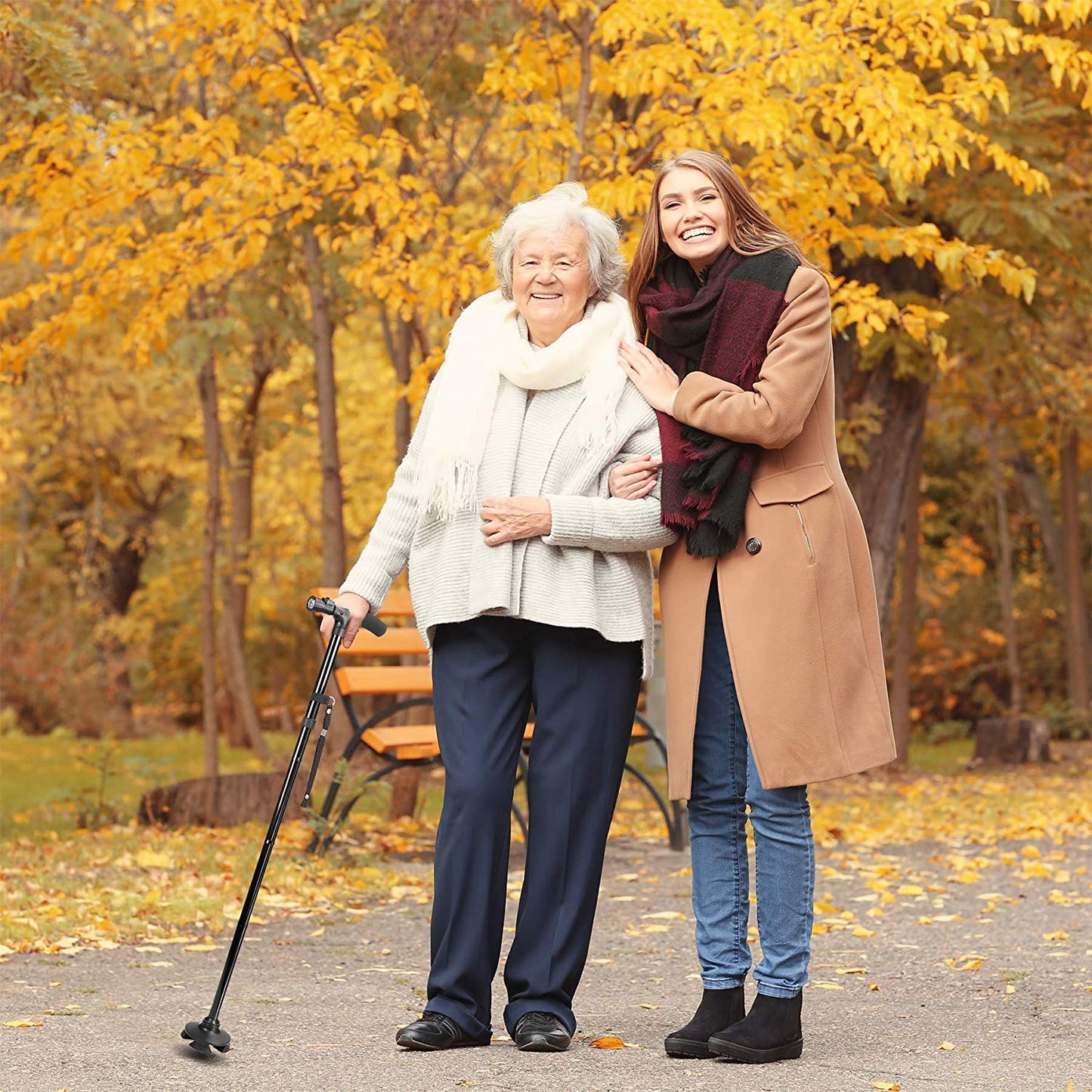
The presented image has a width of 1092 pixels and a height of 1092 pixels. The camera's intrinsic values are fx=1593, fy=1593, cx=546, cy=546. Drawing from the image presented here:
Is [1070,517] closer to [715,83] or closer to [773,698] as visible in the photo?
[715,83]

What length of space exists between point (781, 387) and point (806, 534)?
317 millimetres

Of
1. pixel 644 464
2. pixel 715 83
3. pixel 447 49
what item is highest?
pixel 447 49

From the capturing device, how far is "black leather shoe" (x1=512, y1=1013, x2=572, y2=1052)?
3340 mm

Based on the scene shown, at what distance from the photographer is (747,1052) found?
10.8ft

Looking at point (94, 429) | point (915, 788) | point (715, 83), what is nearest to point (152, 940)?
point (715, 83)

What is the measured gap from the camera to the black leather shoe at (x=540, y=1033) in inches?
131

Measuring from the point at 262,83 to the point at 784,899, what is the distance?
5147 mm

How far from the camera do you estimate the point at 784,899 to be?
3375mm

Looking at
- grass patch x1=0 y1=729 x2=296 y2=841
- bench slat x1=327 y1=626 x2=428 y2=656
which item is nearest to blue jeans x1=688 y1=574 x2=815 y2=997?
bench slat x1=327 y1=626 x2=428 y2=656

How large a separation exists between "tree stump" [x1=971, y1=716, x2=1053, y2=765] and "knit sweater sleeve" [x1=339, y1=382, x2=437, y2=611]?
10439mm

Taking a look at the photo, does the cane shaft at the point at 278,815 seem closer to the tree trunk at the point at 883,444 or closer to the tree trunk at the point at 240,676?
the tree trunk at the point at 883,444


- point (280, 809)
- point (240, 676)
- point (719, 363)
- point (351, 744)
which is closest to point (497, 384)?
point (719, 363)

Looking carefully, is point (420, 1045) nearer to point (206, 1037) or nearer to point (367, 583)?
point (206, 1037)

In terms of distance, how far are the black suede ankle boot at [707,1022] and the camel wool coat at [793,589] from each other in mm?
444
